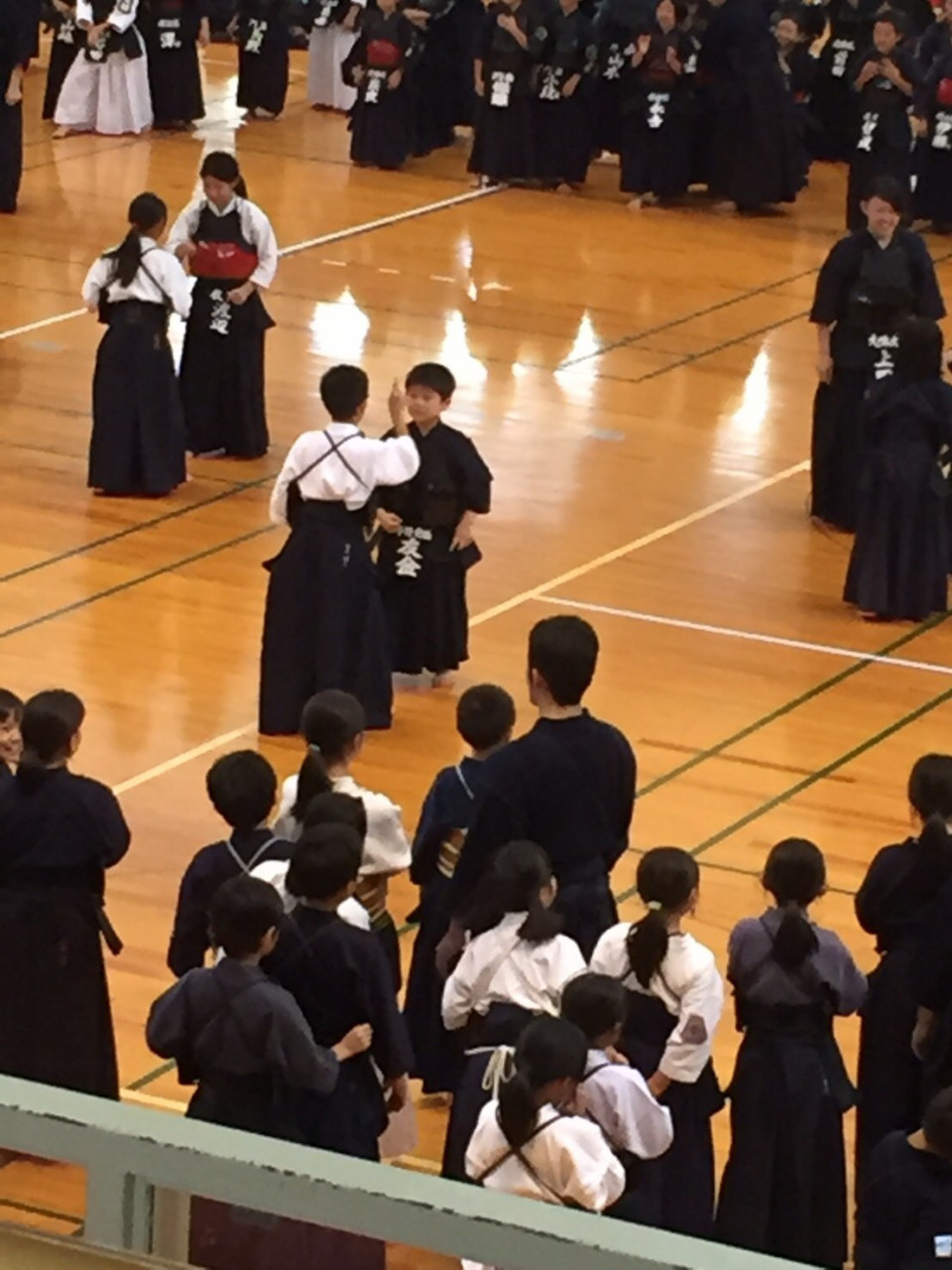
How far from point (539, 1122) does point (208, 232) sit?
26.2 ft

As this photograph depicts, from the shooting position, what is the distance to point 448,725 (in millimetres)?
10125

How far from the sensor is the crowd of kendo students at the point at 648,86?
18953 millimetres

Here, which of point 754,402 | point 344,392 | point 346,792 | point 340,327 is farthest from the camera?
point 340,327

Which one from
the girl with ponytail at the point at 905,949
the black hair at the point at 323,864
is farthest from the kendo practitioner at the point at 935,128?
the black hair at the point at 323,864

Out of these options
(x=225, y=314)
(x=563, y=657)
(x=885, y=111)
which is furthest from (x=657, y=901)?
(x=885, y=111)

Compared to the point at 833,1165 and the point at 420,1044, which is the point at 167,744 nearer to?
the point at 420,1044

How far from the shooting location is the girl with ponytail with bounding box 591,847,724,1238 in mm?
6023

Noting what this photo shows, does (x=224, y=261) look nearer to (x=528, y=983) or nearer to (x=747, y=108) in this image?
(x=528, y=983)

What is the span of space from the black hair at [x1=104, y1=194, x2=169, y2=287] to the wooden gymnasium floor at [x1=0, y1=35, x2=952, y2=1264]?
3.54 feet

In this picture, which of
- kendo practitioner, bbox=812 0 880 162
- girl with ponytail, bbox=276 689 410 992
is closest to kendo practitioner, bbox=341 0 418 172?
kendo practitioner, bbox=812 0 880 162

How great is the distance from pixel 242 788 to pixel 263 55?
1613cm

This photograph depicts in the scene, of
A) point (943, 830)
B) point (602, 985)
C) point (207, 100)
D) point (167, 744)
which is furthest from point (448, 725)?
point (207, 100)

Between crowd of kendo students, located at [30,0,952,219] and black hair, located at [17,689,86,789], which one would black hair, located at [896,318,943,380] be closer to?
black hair, located at [17,689,86,789]

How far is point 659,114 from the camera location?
1914cm
